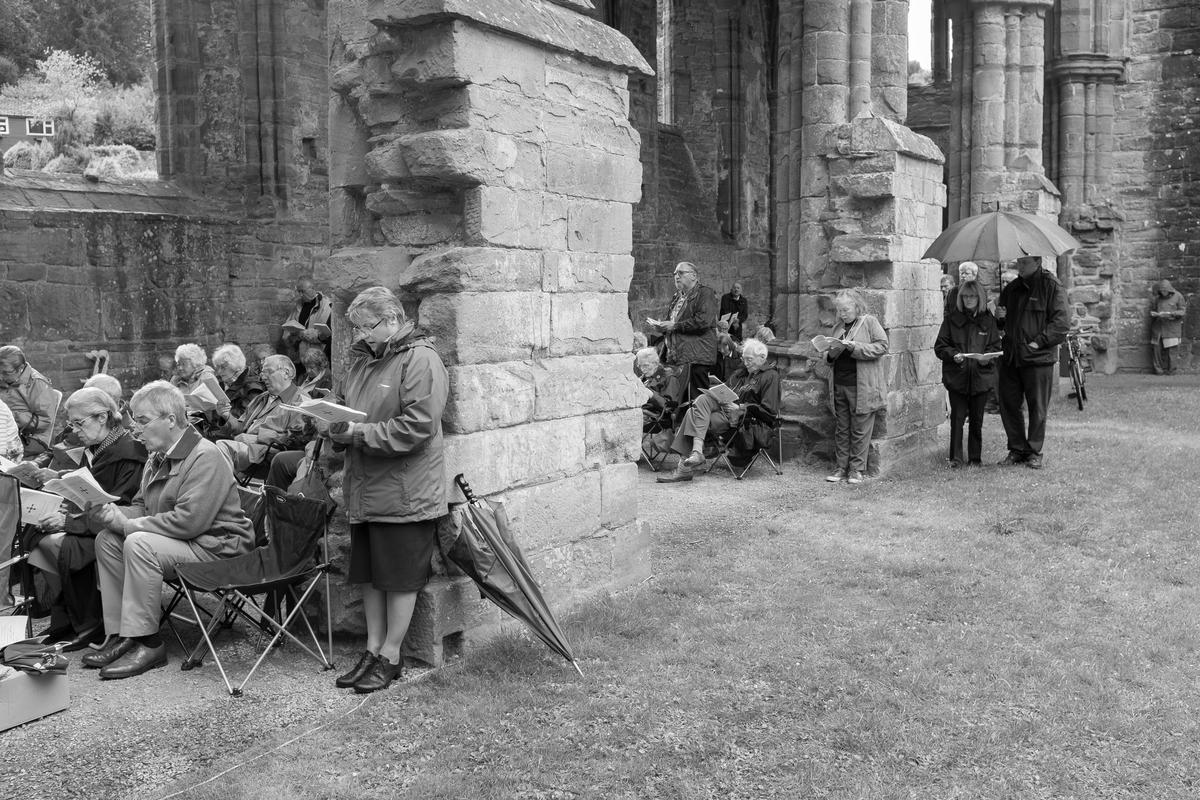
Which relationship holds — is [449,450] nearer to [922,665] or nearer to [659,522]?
[922,665]

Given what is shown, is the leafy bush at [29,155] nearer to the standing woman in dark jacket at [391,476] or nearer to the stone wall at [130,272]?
the stone wall at [130,272]

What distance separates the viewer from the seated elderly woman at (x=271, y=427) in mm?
7609

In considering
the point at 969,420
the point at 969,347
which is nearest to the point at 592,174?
the point at 969,347

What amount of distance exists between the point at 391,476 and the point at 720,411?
19.8ft

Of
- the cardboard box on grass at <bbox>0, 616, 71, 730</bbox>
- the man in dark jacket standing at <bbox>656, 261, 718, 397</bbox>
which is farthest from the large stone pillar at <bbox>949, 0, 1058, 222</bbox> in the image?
the cardboard box on grass at <bbox>0, 616, 71, 730</bbox>

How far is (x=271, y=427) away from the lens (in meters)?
7.77

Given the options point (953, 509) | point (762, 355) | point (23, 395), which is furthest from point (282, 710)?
point (762, 355)

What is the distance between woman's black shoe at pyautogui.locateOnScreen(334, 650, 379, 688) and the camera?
5242 mm

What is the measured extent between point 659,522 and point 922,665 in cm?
343

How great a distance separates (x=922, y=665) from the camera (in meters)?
5.58

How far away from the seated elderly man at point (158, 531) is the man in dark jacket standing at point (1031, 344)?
7.34 m

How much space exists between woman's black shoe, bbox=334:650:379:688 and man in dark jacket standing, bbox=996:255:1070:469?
720 centimetres

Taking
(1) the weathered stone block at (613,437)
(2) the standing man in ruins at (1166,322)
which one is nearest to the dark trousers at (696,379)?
(1) the weathered stone block at (613,437)

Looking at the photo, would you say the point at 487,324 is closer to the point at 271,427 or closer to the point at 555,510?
the point at 555,510
